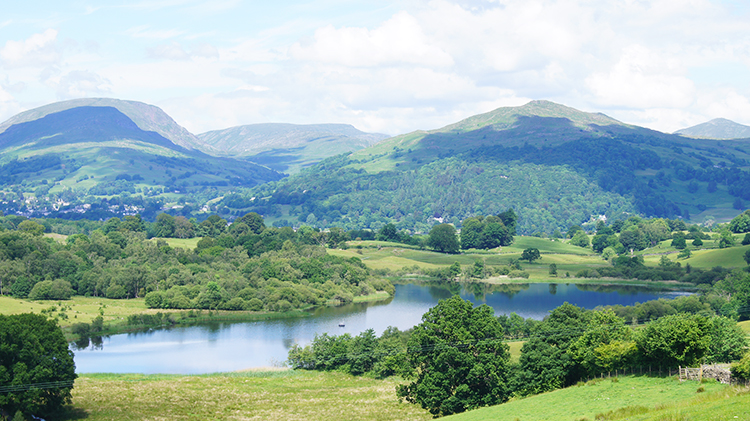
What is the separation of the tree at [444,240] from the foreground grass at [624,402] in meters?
122

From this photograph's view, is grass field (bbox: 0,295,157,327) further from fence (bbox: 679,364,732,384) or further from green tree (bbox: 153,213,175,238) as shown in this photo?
fence (bbox: 679,364,732,384)

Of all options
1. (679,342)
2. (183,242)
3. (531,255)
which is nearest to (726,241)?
(531,255)

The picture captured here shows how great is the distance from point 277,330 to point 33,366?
1699 inches

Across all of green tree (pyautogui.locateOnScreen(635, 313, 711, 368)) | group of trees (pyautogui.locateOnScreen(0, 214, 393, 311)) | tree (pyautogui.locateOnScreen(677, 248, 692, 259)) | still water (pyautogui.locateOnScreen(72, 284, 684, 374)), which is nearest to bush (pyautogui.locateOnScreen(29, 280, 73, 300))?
group of trees (pyautogui.locateOnScreen(0, 214, 393, 311))

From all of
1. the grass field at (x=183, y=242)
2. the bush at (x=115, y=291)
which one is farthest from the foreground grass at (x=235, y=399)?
the grass field at (x=183, y=242)

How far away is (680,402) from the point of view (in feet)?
86.8

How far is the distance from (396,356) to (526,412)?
2114 centimetres

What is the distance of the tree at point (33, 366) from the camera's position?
36.8 meters

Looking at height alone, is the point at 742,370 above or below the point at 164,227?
below

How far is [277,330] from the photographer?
81.0 metres

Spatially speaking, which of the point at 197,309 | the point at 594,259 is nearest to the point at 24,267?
the point at 197,309

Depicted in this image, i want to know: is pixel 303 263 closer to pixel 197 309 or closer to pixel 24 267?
pixel 197 309

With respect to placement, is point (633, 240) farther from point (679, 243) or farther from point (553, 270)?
point (553, 270)

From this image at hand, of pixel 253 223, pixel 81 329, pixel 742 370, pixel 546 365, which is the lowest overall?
pixel 81 329
